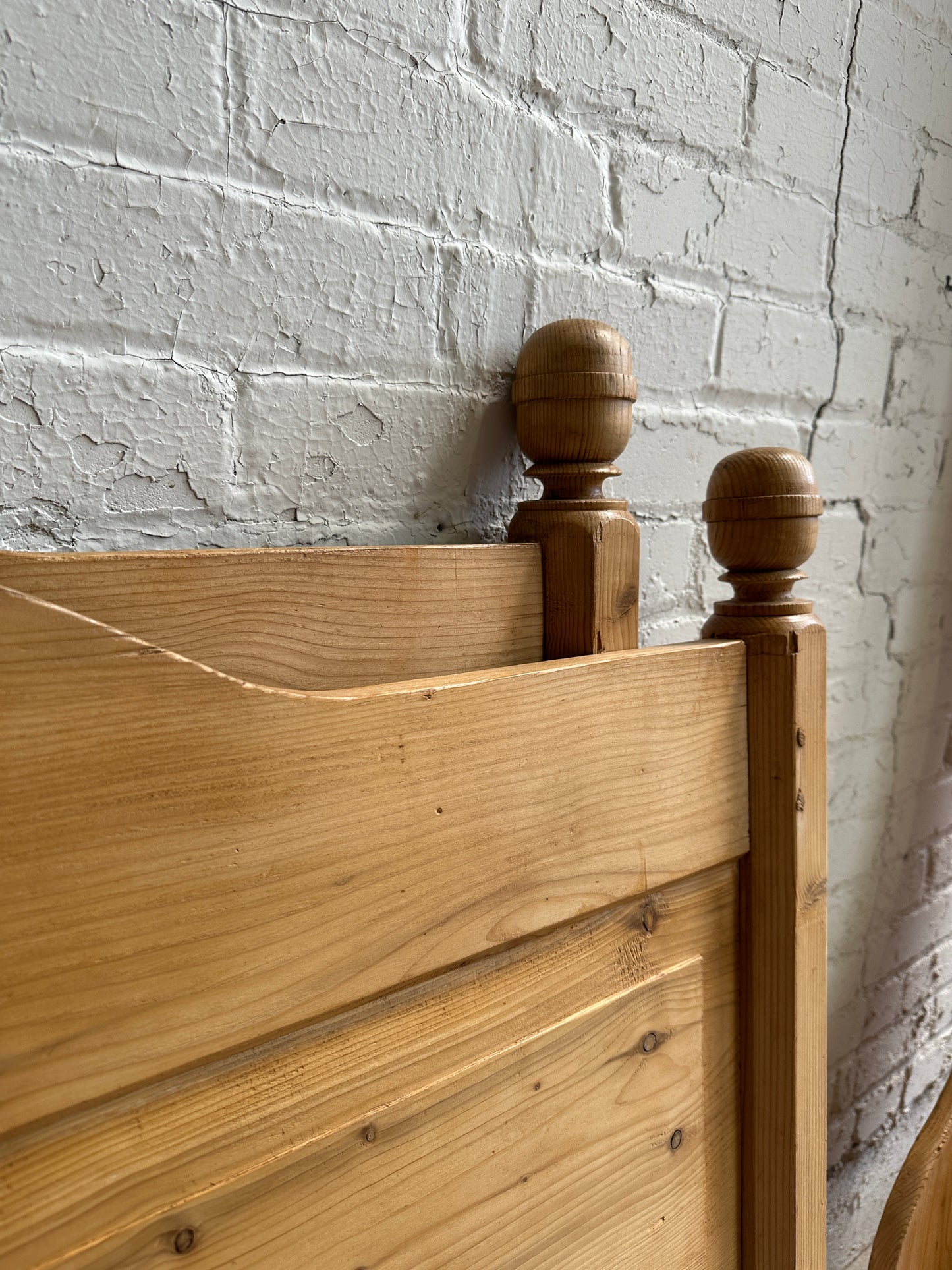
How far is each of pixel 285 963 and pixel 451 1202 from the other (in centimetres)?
18

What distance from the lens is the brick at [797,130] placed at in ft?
2.78

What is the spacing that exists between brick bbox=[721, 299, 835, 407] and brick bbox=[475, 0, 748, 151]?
6.0 inches

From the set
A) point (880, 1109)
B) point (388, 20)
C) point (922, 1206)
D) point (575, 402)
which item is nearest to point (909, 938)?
point (880, 1109)

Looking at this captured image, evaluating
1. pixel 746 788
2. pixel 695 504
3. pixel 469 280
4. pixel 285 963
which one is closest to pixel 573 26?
pixel 469 280

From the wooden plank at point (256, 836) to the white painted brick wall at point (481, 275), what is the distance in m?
0.17

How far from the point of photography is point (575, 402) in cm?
60

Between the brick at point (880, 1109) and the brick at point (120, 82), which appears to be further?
the brick at point (880, 1109)

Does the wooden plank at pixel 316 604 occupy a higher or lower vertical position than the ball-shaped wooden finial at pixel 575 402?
lower

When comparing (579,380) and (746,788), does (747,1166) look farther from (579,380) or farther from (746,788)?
(579,380)

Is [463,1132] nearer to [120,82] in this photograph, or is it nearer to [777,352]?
[120,82]

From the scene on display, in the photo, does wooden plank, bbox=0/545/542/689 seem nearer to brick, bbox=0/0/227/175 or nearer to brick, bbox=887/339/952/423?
brick, bbox=0/0/227/175

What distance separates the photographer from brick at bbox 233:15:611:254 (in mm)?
534

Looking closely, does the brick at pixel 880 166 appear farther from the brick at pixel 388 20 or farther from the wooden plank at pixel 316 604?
the wooden plank at pixel 316 604

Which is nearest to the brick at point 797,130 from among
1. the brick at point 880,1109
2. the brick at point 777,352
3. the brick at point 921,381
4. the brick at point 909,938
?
the brick at point 777,352
